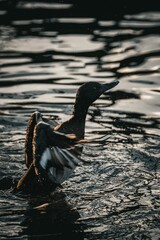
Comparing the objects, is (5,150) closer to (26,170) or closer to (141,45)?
(26,170)

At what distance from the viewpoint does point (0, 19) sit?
16.2 metres

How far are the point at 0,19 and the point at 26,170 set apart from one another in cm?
804

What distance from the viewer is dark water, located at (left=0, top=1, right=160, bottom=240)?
24.1 ft

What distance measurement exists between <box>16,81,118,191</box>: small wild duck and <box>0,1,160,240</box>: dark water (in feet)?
0.73

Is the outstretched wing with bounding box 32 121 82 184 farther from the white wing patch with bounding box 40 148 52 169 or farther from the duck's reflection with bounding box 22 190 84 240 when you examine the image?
the duck's reflection with bounding box 22 190 84 240

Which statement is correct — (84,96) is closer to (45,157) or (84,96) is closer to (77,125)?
(77,125)

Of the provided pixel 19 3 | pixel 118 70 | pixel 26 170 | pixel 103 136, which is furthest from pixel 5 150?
pixel 19 3

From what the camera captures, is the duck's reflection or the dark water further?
the dark water

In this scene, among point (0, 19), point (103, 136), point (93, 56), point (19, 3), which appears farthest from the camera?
point (19, 3)

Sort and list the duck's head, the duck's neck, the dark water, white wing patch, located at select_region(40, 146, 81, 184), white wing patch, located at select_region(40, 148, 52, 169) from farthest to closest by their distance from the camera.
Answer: the duck's head, the duck's neck, the dark water, white wing patch, located at select_region(40, 148, 52, 169), white wing patch, located at select_region(40, 146, 81, 184)

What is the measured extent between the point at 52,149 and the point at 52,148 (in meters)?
0.01

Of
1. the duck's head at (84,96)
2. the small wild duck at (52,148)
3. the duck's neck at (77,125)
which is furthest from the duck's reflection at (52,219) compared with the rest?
the duck's head at (84,96)

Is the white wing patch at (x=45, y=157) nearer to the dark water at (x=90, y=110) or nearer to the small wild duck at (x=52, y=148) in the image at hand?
the small wild duck at (x=52, y=148)

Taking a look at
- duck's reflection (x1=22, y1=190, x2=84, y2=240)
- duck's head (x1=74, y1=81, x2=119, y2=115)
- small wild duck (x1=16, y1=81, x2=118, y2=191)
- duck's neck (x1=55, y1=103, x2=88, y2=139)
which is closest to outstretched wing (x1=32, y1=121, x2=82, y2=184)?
small wild duck (x1=16, y1=81, x2=118, y2=191)
